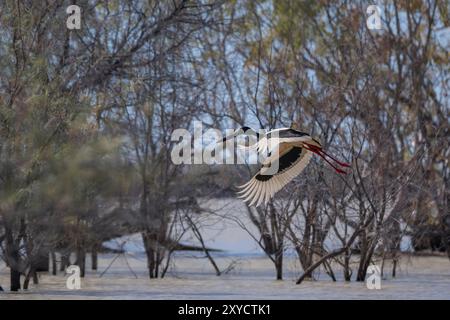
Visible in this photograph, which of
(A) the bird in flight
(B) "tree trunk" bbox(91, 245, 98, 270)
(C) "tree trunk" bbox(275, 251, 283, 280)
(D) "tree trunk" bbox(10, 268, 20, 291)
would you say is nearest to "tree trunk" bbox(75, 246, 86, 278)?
(B) "tree trunk" bbox(91, 245, 98, 270)

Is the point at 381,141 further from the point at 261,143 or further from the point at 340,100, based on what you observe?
the point at 261,143

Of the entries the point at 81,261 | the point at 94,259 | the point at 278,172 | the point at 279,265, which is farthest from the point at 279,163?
the point at 94,259

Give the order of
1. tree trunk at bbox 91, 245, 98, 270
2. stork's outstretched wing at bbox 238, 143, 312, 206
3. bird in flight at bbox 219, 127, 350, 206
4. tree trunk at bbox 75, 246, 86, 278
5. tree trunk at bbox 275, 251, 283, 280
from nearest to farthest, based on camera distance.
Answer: bird in flight at bbox 219, 127, 350, 206 → stork's outstretched wing at bbox 238, 143, 312, 206 → tree trunk at bbox 275, 251, 283, 280 → tree trunk at bbox 75, 246, 86, 278 → tree trunk at bbox 91, 245, 98, 270

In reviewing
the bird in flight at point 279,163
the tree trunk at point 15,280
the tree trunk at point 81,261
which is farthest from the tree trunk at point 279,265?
the tree trunk at point 15,280

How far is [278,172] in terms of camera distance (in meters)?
14.0

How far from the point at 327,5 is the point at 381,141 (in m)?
4.67

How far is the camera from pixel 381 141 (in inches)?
680

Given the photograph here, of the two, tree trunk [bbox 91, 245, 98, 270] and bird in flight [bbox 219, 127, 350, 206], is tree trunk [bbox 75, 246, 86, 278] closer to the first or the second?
tree trunk [bbox 91, 245, 98, 270]

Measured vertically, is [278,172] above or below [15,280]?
above

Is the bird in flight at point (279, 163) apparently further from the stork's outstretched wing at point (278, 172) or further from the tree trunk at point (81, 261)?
the tree trunk at point (81, 261)

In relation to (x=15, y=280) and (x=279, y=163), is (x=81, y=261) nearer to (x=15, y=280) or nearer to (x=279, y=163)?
(x=15, y=280)

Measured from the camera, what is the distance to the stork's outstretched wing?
13.9 meters
